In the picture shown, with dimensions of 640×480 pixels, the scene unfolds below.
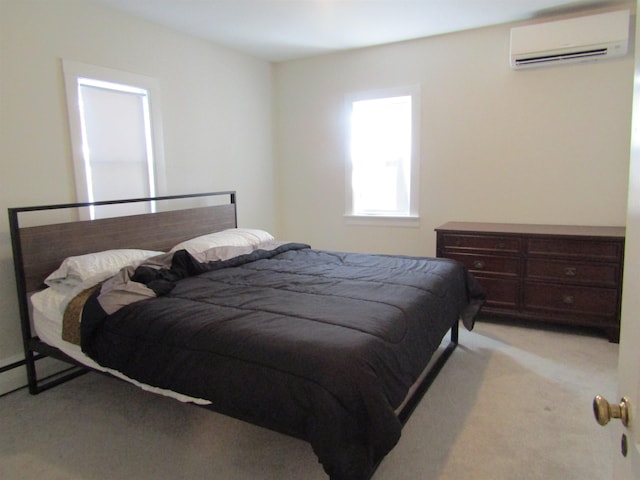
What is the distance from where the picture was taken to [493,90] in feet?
12.8

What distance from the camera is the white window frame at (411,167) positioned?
4238 mm

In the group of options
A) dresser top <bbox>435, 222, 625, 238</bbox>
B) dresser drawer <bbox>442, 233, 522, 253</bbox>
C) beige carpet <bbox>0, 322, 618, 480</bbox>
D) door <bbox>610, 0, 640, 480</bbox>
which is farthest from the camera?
dresser drawer <bbox>442, 233, 522, 253</bbox>

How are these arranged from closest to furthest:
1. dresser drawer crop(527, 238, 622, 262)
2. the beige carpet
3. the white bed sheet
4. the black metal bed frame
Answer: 1. the beige carpet
2. the white bed sheet
3. the black metal bed frame
4. dresser drawer crop(527, 238, 622, 262)

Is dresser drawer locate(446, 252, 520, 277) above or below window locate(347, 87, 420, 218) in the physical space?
below

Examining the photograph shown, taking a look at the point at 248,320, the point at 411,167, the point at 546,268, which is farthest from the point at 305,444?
the point at 411,167

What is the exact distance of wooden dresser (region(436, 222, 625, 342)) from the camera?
3.20 m

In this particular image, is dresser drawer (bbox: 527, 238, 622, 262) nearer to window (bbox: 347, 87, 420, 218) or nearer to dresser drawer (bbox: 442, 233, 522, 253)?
dresser drawer (bbox: 442, 233, 522, 253)

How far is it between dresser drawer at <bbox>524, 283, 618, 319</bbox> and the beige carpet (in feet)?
1.45

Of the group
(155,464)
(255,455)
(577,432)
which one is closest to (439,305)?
(577,432)

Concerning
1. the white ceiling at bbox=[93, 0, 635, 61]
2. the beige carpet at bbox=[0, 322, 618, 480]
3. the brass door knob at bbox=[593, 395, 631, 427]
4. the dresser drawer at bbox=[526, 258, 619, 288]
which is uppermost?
the white ceiling at bbox=[93, 0, 635, 61]

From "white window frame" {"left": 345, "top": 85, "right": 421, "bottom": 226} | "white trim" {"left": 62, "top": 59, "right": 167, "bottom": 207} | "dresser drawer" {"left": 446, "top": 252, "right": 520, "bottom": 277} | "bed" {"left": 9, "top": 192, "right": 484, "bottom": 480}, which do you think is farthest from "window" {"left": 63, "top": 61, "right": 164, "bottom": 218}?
"dresser drawer" {"left": 446, "top": 252, "right": 520, "bottom": 277}

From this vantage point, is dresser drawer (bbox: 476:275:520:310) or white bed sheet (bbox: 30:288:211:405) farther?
dresser drawer (bbox: 476:275:520:310)

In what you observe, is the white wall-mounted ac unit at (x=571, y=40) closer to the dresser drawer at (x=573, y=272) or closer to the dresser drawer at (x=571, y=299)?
the dresser drawer at (x=573, y=272)

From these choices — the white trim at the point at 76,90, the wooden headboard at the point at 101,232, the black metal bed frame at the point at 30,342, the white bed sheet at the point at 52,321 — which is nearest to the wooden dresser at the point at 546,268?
the wooden headboard at the point at 101,232
